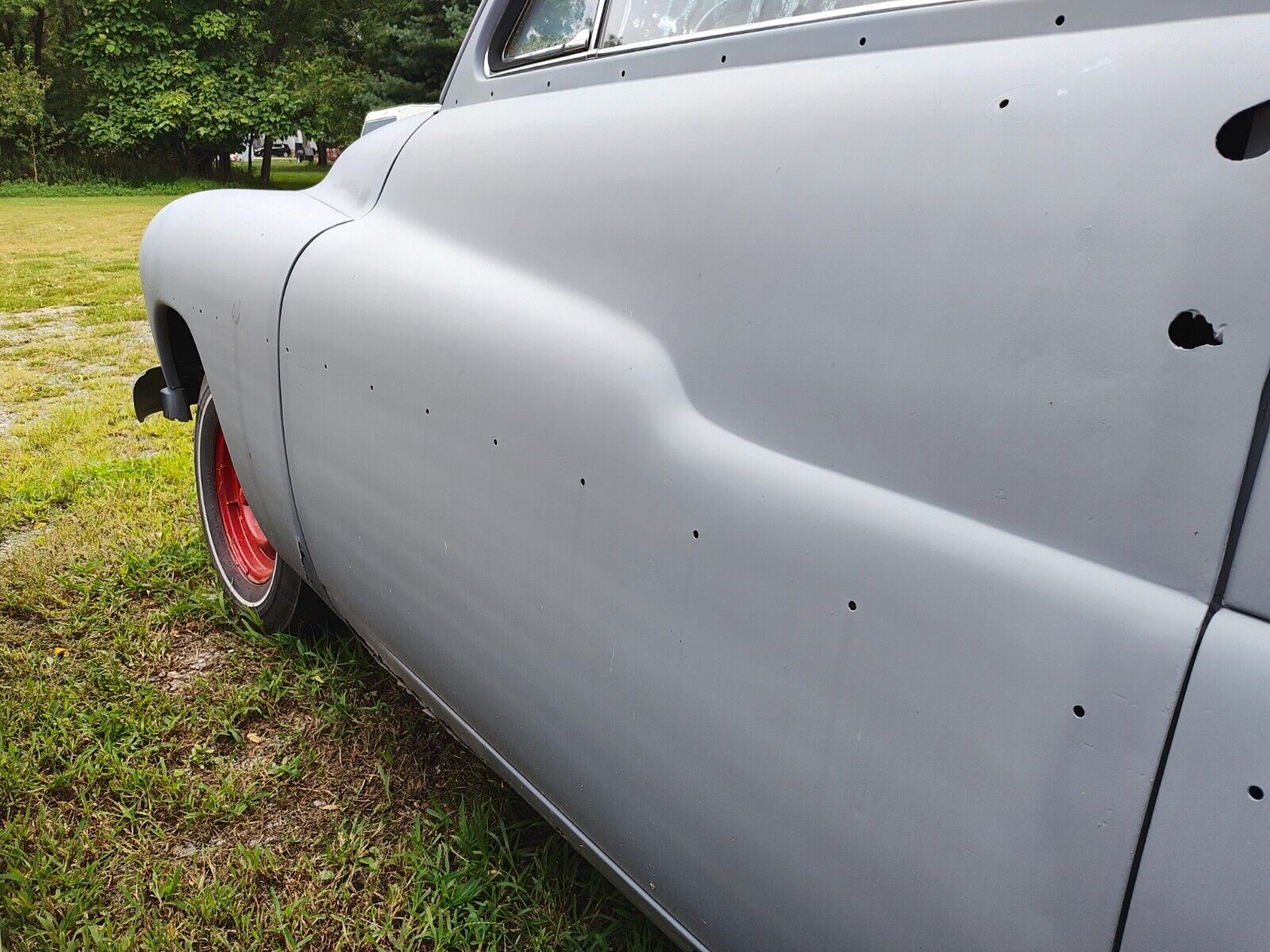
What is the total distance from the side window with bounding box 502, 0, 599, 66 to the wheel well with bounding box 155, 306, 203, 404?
1.35m

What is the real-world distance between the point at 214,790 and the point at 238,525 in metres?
0.99

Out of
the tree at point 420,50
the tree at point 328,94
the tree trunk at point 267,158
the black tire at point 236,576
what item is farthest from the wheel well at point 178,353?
the tree trunk at point 267,158

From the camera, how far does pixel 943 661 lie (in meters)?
0.91

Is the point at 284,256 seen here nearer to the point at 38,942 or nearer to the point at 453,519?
the point at 453,519

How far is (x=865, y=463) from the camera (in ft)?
→ 3.29

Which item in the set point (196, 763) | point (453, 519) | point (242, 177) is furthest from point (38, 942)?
point (242, 177)

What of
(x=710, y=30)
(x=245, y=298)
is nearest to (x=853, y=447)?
(x=710, y=30)

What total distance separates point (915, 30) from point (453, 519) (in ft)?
3.15

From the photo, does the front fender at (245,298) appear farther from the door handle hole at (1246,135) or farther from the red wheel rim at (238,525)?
the door handle hole at (1246,135)

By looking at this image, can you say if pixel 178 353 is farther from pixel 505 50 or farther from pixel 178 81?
pixel 178 81

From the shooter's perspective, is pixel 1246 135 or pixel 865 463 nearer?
pixel 1246 135

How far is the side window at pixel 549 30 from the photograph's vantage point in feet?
5.76

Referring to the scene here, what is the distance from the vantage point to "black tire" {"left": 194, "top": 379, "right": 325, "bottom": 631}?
2639mm

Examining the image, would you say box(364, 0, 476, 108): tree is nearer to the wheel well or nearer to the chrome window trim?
the wheel well
